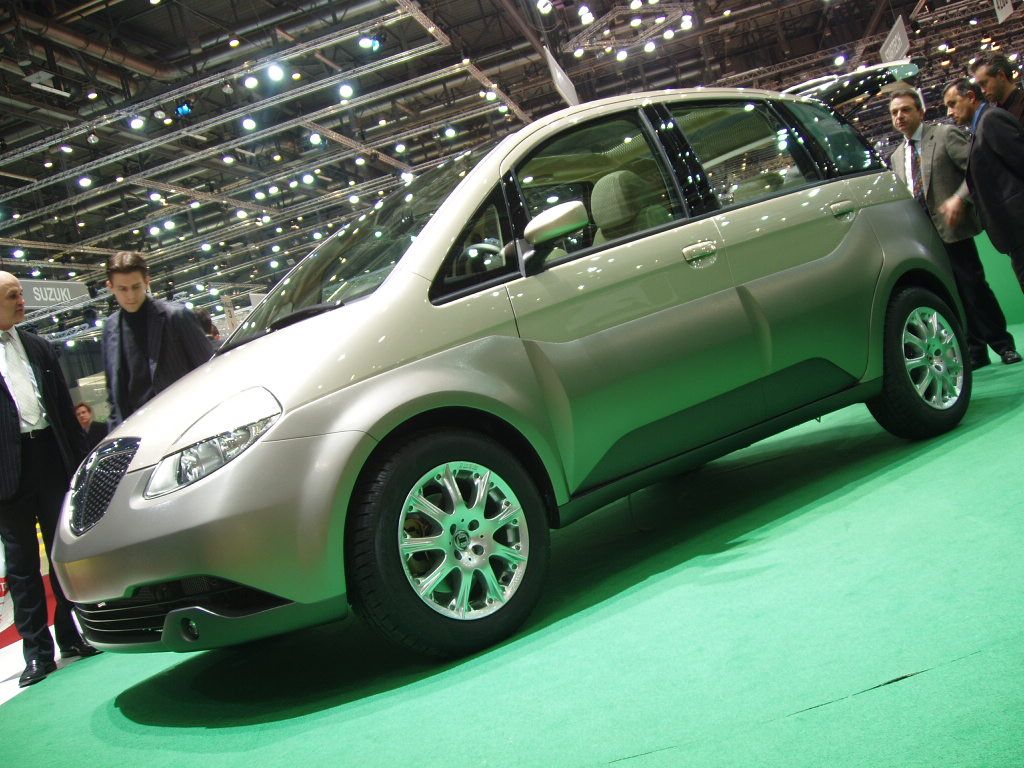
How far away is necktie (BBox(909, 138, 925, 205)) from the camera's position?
5.66 metres

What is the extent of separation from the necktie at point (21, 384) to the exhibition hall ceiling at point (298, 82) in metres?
9.23

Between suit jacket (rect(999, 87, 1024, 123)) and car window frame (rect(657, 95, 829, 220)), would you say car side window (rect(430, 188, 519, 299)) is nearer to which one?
car window frame (rect(657, 95, 829, 220))

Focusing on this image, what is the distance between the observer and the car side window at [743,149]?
11.6 feet

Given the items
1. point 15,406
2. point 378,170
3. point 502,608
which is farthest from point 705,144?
point 378,170

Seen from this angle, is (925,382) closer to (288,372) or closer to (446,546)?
(446,546)

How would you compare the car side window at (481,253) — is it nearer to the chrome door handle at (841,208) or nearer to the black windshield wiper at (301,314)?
the black windshield wiper at (301,314)

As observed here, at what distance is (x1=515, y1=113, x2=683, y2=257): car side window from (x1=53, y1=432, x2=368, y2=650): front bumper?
1240 mm

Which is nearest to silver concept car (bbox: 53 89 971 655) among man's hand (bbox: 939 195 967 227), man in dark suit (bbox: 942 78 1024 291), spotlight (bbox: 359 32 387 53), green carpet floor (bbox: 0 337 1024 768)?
green carpet floor (bbox: 0 337 1024 768)

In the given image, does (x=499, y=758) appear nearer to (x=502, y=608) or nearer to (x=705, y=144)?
(x=502, y=608)

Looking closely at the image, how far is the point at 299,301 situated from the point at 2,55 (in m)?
11.5

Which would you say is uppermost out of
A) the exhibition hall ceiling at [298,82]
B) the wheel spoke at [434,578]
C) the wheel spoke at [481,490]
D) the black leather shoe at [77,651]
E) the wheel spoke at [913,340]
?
the exhibition hall ceiling at [298,82]

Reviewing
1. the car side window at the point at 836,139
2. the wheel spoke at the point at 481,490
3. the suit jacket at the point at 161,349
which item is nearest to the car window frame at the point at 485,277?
the wheel spoke at the point at 481,490

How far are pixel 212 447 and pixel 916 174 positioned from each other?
16.6 feet

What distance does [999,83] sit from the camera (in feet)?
15.8
